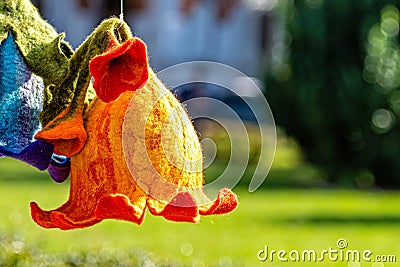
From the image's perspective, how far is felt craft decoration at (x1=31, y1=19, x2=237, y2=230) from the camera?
83.0 inches

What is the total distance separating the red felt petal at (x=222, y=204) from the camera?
214 cm

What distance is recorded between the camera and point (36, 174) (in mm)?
12977

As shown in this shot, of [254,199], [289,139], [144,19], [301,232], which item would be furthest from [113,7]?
[301,232]

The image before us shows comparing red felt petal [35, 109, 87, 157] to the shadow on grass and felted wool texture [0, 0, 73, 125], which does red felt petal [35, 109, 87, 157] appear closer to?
felted wool texture [0, 0, 73, 125]

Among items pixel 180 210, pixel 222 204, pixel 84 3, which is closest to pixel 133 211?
pixel 180 210

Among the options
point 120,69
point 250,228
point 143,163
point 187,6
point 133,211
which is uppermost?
point 187,6

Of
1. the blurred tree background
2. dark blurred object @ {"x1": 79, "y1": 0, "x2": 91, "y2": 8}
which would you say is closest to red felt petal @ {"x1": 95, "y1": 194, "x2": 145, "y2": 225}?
the blurred tree background

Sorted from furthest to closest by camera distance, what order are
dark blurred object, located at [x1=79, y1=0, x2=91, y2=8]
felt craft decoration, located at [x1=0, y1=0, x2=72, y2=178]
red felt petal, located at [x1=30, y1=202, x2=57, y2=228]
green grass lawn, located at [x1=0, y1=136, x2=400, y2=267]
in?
1. dark blurred object, located at [x1=79, y1=0, x2=91, y2=8]
2. green grass lawn, located at [x1=0, y1=136, x2=400, y2=267]
3. felt craft decoration, located at [x1=0, y1=0, x2=72, y2=178]
4. red felt petal, located at [x1=30, y1=202, x2=57, y2=228]

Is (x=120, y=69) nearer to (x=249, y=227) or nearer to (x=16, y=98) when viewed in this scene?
(x=16, y=98)

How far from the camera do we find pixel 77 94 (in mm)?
2209

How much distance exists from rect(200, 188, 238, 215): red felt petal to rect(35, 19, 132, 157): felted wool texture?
32cm

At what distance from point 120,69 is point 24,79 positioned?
0.37 m

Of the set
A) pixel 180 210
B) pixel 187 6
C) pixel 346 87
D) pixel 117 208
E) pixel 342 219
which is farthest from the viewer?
pixel 187 6

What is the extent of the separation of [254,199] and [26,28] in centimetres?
892
